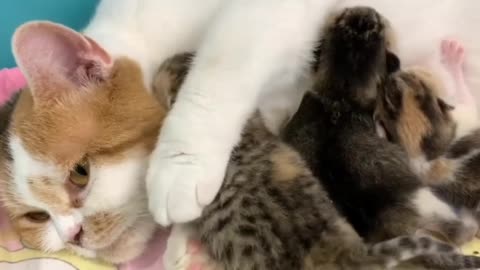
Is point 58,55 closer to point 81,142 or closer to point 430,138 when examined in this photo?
point 81,142

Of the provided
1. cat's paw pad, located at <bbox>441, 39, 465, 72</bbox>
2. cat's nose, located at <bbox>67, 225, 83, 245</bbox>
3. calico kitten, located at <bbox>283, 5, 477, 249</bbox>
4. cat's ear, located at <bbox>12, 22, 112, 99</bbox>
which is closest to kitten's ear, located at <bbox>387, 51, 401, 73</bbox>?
calico kitten, located at <bbox>283, 5, 477, 249</bbox>

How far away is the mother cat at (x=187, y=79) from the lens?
1029mm

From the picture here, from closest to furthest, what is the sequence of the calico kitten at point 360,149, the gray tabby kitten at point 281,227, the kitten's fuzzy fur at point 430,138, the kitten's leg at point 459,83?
the gray tabby kitten at point 281,227 → the calico kitten at point 360,149 → the kitten's fuzzy fur at point 430,138 → the kitten's leg at point 459,83

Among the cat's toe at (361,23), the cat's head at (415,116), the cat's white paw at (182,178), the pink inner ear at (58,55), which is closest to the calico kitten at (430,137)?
the cat's head at (415,116)

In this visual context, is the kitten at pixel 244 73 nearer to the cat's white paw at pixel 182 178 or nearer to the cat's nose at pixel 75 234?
the cat's white paw at pixel 182 178

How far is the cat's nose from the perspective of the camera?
→ 1.10m

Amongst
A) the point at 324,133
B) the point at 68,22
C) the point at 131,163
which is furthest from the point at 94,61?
the point at 68,22

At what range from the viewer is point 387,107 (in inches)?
50.1

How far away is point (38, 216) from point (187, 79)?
1.17 feet

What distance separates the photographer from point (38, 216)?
1164 millimetres

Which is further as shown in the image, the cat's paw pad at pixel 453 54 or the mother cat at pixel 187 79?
the cat's paw pad at pixel 453 54

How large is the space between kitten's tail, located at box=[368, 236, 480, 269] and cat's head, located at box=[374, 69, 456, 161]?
0.25 m

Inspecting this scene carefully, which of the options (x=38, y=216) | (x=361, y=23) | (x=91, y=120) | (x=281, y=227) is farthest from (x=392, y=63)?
(x=38, y=216)

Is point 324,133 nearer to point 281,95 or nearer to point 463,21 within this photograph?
point 281,95
